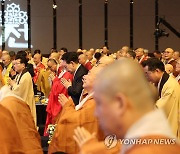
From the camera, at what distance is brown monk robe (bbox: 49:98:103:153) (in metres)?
4.09

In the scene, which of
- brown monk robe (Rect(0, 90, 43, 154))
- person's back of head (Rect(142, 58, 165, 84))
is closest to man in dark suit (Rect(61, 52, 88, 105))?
person's back of head (Rect(142, 58, 165, 84))

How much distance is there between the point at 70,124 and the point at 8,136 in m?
1.24

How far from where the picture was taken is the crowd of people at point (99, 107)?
5.65 ft

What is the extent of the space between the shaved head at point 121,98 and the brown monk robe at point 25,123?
86.7 inches

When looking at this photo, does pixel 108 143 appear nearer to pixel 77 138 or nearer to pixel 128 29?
pixel 77 138

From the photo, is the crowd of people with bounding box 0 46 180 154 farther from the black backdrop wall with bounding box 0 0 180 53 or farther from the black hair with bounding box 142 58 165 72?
the black backdrop wall with bounding box 0 0 180 53

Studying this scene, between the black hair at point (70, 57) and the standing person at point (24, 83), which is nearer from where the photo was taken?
the black hair at point (70, 57)

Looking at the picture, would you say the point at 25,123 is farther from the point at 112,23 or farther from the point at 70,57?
the point at 112,23

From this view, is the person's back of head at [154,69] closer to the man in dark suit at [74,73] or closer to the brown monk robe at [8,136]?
the man in dark suit at [74,73]

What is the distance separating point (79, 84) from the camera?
6.72m

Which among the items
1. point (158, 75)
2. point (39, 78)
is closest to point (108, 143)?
point (158, 75)

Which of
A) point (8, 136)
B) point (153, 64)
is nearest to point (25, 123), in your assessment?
point (8, 136)

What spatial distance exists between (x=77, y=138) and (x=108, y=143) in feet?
2.68

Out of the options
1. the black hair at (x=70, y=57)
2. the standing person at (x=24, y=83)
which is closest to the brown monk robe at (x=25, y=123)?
the black hair at (x=70, y=57)
